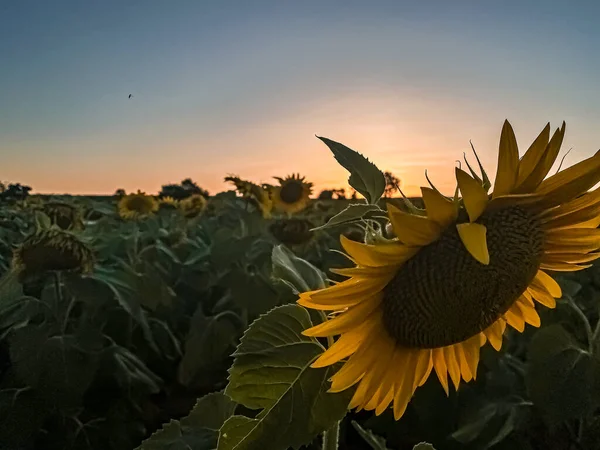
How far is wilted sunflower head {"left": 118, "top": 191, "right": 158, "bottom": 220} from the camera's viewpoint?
566cm

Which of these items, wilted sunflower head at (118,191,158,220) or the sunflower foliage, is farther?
wilted sunflower head at (118,191,158,220)

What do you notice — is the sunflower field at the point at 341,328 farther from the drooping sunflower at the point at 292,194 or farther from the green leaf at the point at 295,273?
the drooping sunflower at the point at 292,194

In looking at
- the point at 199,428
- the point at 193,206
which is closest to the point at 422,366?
the point at 199,428

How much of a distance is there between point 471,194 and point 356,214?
13 centimetres

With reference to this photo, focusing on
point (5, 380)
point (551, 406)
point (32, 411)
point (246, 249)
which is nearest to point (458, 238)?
point (551, 406)

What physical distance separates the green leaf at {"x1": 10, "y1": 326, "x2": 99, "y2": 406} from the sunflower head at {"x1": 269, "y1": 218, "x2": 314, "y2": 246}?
187 cm

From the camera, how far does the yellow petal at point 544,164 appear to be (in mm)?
737

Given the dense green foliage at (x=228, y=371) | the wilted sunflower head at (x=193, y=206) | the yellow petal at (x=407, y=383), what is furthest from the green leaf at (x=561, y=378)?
the wilted sunflower head at (x=193, y=206)

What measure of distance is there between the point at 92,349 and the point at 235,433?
57.6 inches

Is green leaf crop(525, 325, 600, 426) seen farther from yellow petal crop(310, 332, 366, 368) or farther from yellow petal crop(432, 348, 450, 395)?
yellow petal crop(310, 332, 366, 368)

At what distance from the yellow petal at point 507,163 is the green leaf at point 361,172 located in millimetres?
150

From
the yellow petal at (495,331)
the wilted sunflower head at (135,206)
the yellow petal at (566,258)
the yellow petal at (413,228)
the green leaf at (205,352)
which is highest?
the wilted sunflower head at (135,206)

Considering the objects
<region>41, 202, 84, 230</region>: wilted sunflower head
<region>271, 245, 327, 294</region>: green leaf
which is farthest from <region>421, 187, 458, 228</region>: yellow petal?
<region>41, 202, 84, 230</region>: wilted sunflower head

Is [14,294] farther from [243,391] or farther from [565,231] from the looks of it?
[565,231]
